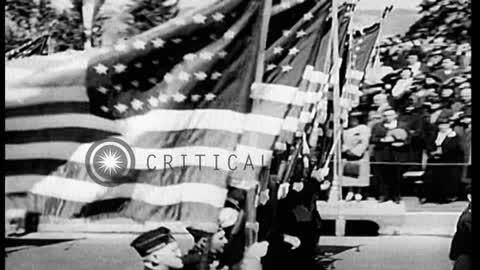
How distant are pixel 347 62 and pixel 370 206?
0.79m

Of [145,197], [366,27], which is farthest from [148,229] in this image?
[366,27]

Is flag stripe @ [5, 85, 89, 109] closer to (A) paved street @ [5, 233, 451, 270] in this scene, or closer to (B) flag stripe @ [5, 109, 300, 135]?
(B) flag stripe @ [5, 109, 300, 135]

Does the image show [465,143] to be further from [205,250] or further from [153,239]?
[153,239]

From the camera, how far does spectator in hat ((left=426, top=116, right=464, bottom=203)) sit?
4562 millimetres

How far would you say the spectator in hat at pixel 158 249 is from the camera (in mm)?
4605

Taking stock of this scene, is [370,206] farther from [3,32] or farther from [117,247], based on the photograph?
[3,32]

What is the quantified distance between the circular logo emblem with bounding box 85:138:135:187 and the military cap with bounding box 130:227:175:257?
0.32 metres

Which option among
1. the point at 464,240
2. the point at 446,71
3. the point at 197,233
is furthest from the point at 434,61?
the point at 197,233

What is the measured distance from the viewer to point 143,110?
4.62 m

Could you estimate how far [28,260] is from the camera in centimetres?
465

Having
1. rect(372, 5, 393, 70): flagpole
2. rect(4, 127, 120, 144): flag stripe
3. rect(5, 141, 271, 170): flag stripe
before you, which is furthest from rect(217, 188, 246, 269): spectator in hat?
rect(372, 5, 393, 70): flagpole

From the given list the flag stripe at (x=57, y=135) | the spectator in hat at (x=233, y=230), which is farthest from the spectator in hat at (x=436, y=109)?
the flag stripe at (x=57, y=135)

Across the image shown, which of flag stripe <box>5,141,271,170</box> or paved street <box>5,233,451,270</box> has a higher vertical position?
flag stripe <box>5,141,271,170</box>

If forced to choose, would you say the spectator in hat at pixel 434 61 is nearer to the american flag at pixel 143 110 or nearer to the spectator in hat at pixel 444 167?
the spectator in hat at pixel 444 167
